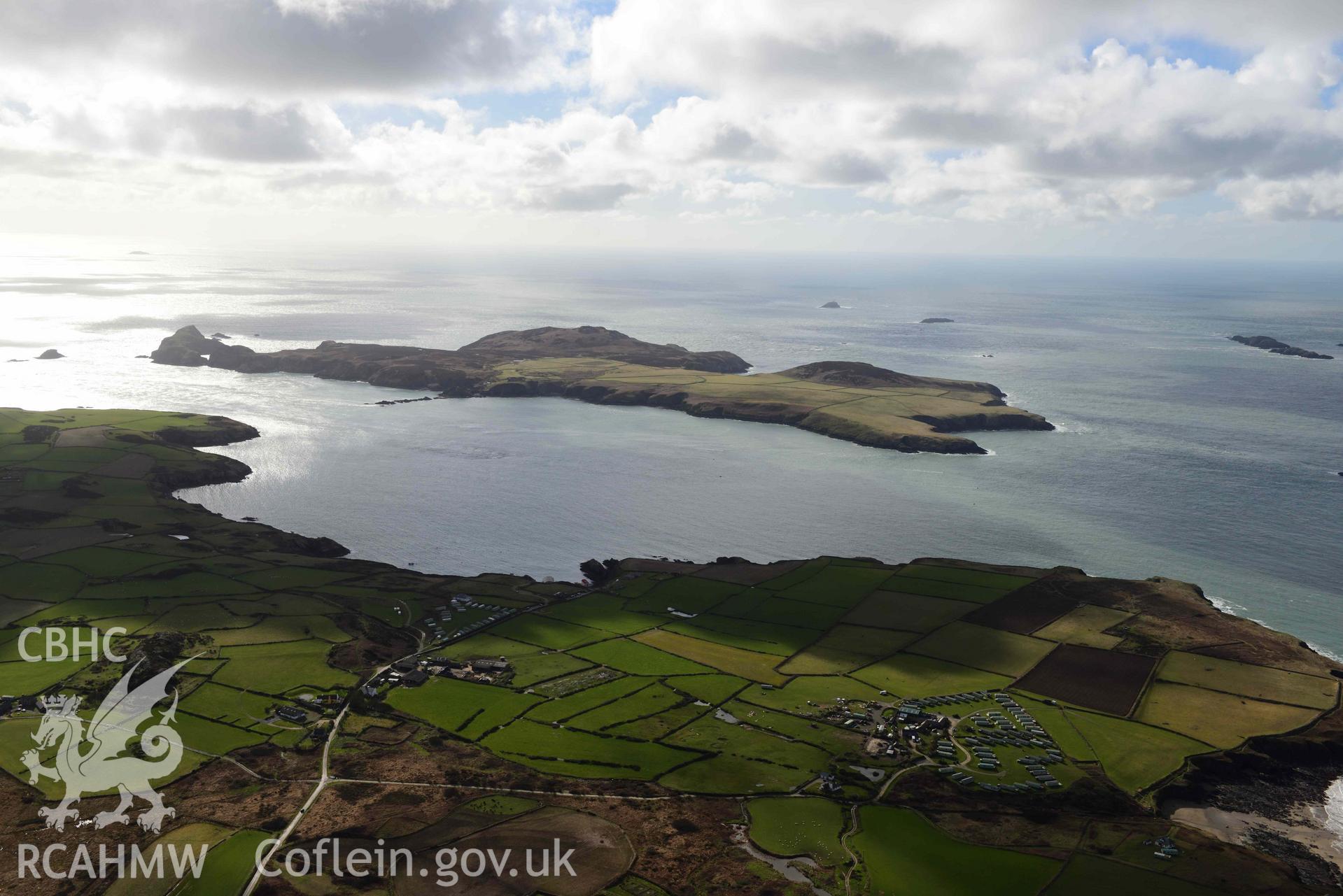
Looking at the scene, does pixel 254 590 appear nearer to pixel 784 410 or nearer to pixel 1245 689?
pixel 1245 689

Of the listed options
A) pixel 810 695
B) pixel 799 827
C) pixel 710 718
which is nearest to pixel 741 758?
pixel 710 718

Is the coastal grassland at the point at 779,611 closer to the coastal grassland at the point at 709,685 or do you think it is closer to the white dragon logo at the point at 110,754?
the coastal grassland at the point at 709,685

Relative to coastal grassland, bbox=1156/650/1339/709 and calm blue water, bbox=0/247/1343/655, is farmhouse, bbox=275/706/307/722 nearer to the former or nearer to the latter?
calm blue water, bbox=0/247/1343/655

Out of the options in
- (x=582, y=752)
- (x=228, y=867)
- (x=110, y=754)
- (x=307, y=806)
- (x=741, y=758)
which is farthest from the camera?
(x=582, y=752)

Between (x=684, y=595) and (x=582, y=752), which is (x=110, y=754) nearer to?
(x=582, y=752)

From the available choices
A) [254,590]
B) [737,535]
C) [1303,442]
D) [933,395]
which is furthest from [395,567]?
[1303,442]

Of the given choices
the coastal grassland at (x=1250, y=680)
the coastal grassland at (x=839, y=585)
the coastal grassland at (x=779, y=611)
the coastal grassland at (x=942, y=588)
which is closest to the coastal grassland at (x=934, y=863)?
the coastal grassland at (x=1250, y=680)
